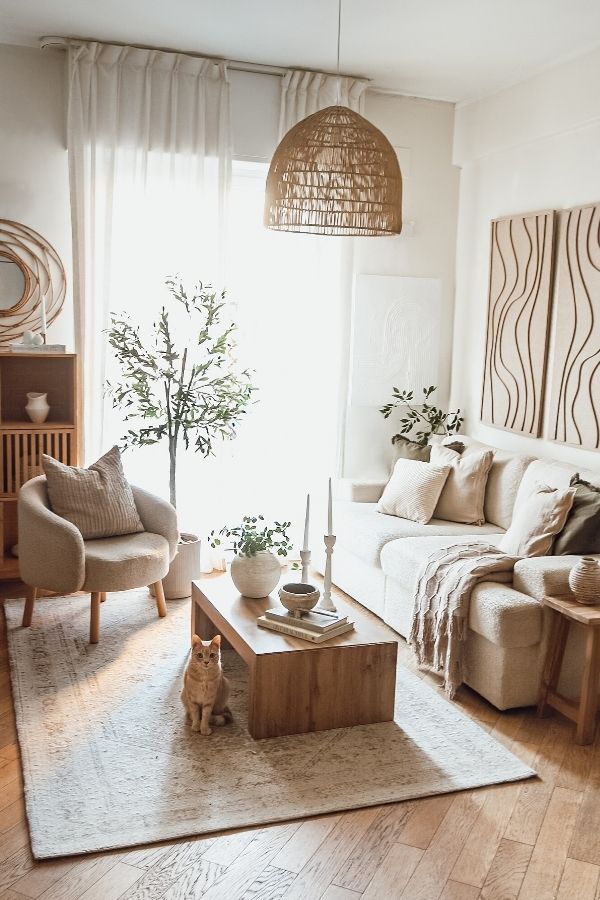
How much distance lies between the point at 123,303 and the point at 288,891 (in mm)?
3477

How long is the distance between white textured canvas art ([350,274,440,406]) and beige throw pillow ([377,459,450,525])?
858 millimetres

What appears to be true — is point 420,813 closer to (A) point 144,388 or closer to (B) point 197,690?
(B) point 197,690

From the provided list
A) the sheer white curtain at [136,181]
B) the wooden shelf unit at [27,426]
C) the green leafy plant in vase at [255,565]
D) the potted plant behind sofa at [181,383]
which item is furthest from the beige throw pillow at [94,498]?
the green leafy plant in vase at [255,565]

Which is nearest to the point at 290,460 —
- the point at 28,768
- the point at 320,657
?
the point at 320,657

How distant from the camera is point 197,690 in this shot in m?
3.19

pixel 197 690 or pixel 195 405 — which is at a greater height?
pixel 195 405

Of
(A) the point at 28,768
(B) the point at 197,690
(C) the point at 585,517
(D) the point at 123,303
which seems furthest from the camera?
(D) the point at 123,303

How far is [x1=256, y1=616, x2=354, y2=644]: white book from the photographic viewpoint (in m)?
3.25

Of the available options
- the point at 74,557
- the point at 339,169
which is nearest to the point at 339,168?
the point at 339,169

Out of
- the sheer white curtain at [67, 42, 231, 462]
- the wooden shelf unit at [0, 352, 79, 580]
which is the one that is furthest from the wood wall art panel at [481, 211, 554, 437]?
the wooden shelf unit at [0, 352, 79, 580]

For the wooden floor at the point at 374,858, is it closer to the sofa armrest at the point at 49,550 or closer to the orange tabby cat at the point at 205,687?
the orange tabby cat at the point at 205,687

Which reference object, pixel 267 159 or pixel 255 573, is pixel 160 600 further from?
pixel 267 159

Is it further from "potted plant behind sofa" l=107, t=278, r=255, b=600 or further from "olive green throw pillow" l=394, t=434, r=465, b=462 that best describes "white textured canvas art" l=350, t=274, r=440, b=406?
"potted plant behind sofa" l=107, t=278, r=255, b=600

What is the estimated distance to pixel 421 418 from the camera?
Answer: 5.82m
